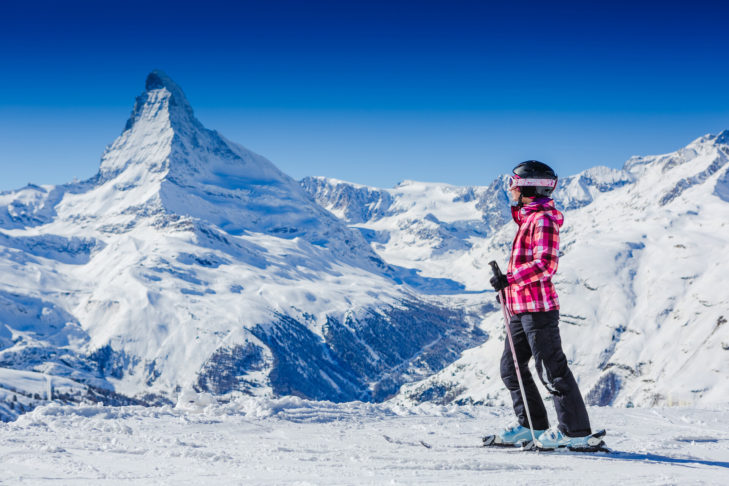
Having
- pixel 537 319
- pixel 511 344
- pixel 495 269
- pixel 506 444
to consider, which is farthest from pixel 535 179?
pixel 506 444

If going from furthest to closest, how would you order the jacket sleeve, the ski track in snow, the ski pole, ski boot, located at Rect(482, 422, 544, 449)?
ski boot, located at Rect(482, 422, 544, 449), the ski pole, the jacket sleeve, the ski track in snow

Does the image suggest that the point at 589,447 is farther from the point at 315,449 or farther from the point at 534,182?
the point at 315,449

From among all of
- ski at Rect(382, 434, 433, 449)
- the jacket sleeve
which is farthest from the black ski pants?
ski at Rect(382, 434, 433, 449)

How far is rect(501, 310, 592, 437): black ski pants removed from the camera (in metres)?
9.32

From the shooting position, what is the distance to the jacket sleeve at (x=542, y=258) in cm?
929

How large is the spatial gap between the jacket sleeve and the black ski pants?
55 cm

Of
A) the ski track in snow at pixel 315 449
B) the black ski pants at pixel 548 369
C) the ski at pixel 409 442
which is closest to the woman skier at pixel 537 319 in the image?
the black ski pants at pixel 548 369

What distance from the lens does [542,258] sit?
932cm

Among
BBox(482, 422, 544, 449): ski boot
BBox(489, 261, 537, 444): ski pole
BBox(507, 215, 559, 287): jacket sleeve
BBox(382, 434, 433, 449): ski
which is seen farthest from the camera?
BBox(382, 434, 433, 449): ski

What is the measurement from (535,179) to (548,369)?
295cm

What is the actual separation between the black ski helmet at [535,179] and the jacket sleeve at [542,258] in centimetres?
67

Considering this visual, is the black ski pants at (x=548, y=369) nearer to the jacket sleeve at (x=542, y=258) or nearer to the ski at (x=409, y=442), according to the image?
the jacket sleeve at (x=542, y=258)

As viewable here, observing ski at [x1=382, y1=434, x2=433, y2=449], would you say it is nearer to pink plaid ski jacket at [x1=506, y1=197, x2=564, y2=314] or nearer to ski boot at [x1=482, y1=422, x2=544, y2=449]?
ski boot at [x1=482, y1=422, x2=544, y2=449]

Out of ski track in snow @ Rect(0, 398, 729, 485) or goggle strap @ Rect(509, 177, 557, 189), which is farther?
goggle strap @ Rect(509, 177, 557, 189)
